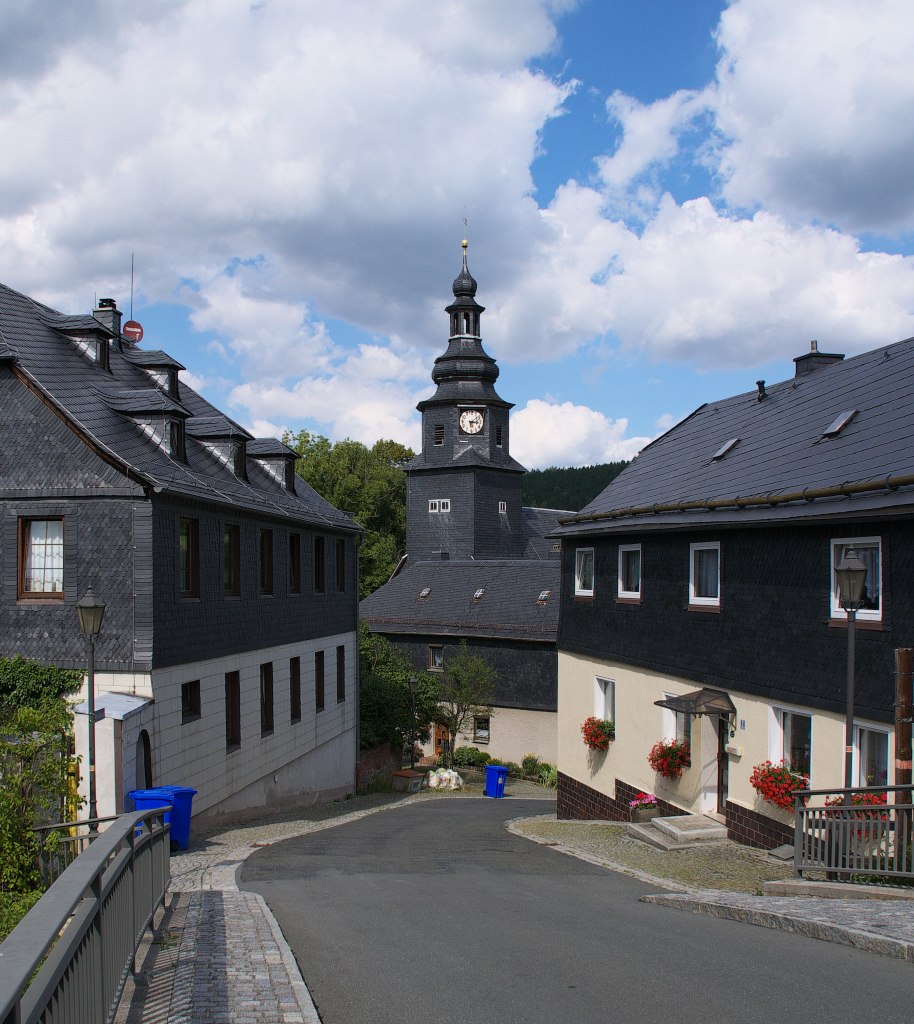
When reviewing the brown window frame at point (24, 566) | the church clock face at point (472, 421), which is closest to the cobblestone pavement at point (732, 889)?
the brown window frame at point (24, 566)

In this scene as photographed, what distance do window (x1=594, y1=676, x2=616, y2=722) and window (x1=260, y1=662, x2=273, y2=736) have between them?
700cm

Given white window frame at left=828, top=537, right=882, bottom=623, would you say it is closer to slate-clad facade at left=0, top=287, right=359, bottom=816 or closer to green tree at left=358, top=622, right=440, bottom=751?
slate-clad facade at left=0, top=287, right=359, bottom=816

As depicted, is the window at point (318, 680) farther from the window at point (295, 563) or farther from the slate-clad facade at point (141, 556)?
the slate-clad facade at point (141, 556)

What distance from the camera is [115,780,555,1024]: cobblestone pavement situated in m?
5.32

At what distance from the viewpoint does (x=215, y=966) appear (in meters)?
6.26

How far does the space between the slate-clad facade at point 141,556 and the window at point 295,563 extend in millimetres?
918

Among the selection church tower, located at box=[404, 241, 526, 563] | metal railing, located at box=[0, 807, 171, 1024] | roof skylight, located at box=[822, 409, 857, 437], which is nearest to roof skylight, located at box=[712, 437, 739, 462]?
roof skylight, located at box=[822, 409, 857, 437]

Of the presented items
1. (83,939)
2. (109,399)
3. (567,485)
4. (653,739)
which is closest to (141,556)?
(109,399)

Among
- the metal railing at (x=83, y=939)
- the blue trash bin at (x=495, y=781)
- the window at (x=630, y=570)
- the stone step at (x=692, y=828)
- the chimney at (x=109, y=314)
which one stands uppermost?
the chimney at (x=109, y=314)

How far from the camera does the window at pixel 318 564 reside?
23.5 m

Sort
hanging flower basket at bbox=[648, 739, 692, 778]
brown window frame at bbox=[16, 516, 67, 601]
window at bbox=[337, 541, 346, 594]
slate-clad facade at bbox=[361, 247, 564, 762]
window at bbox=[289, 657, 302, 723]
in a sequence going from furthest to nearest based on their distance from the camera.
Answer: slate-clad facade at bbox=[361, 247, 564, 762] < window at bbox=[337, 541, 346, 594] < window at bbox=[289, 657, 302, 723] < hanging flower basket at bbox=[648, 739, 692, 778] < brown window frame at bbox=[16, 516, 67, 601]

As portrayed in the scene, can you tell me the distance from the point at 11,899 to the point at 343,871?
3.97 meters

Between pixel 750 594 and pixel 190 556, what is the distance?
9.46 meters

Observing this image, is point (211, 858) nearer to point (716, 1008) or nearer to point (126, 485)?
point (126, 485)
